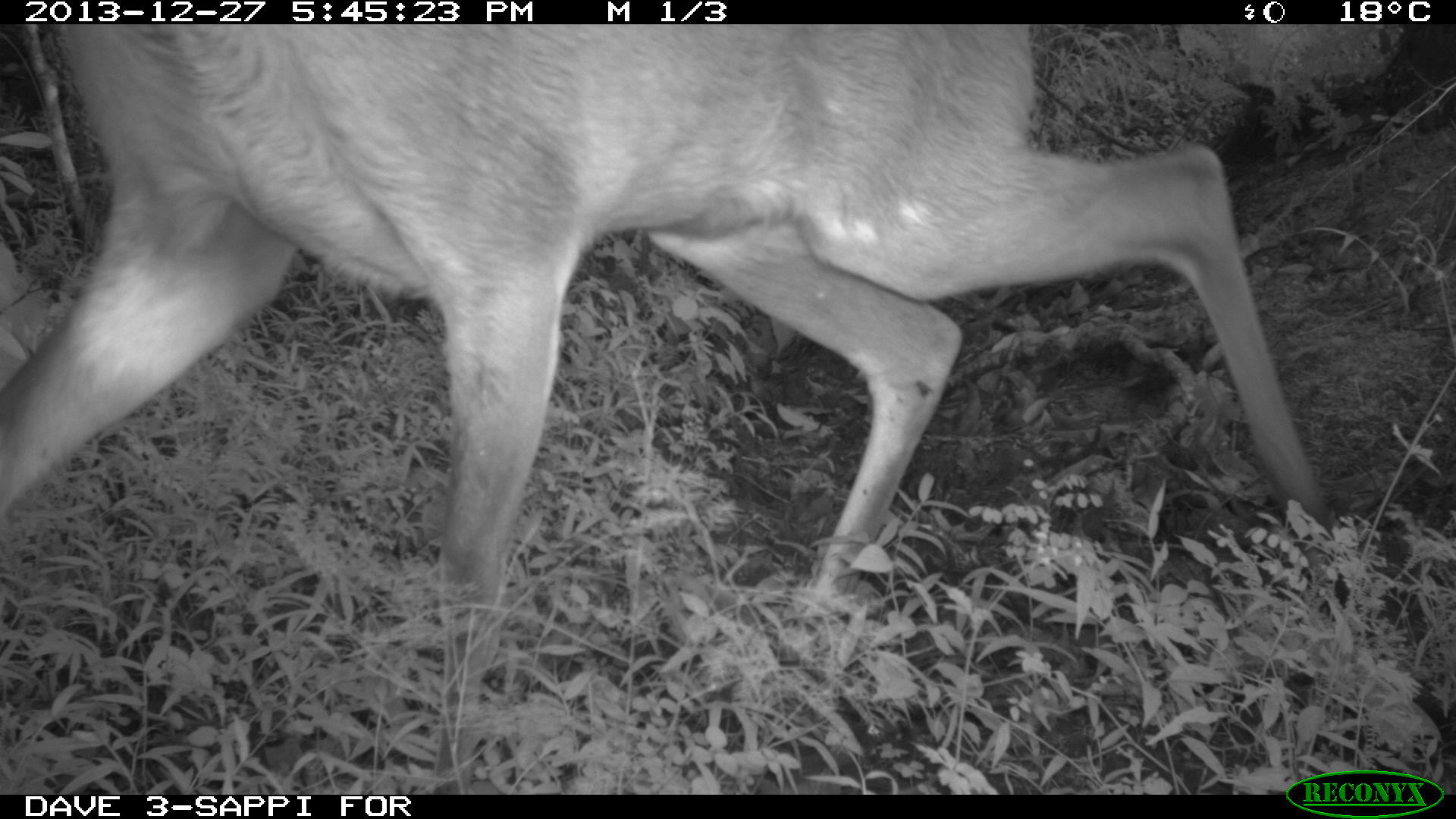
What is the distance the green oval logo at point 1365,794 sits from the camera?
110 inches

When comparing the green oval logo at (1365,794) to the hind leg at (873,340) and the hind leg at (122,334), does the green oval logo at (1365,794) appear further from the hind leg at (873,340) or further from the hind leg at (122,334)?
the hind leg at (122,334)

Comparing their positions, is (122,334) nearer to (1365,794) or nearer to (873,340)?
(873,340)

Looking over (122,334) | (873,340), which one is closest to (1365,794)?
(873,340)

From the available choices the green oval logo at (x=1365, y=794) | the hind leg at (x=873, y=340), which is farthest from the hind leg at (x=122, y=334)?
the green oval logo at (x=1365, y=794)

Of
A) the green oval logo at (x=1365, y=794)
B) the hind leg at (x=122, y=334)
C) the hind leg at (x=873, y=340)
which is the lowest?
the green oval logo at (x=1365, y=794)

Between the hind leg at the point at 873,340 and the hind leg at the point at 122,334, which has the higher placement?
the hind leg at the point at 122,334

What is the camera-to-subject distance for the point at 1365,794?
9.32ft

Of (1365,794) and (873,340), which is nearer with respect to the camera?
(1365,794)

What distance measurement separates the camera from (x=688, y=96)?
9.67ft

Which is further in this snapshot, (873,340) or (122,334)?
(873,340)

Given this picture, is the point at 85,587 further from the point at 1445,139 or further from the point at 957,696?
the point at 1445,139

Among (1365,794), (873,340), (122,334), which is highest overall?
(122,334)

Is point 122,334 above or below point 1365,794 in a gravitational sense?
above

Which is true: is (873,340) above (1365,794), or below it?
above
